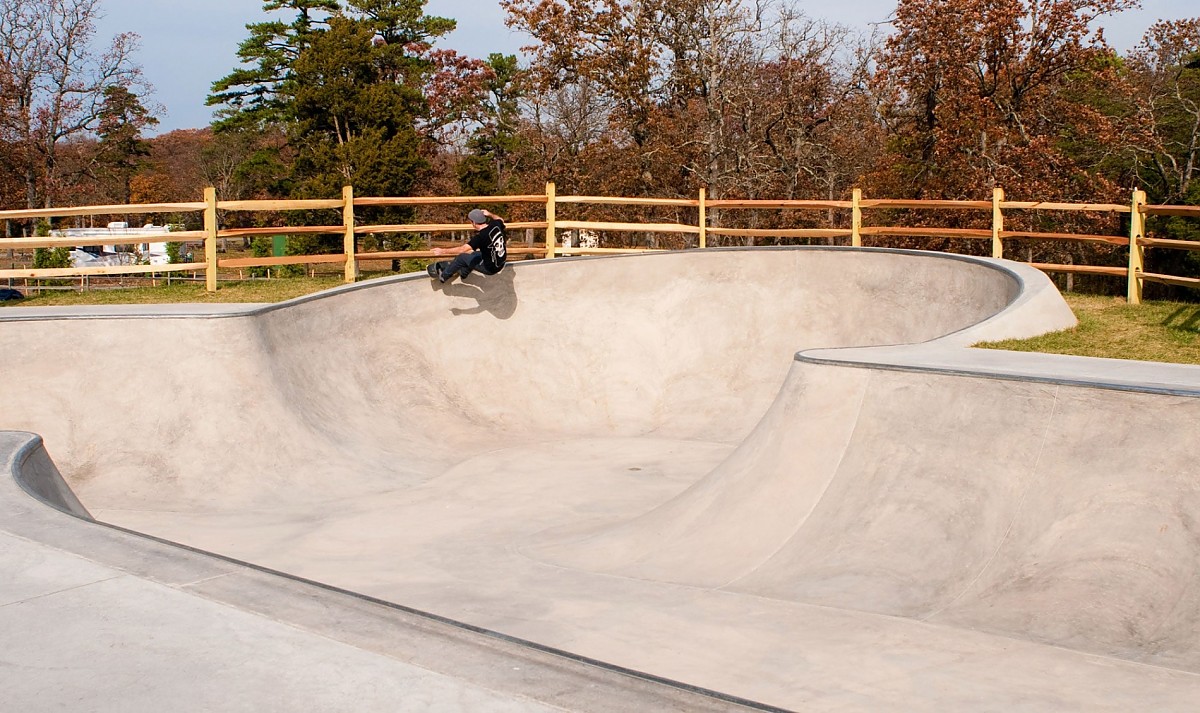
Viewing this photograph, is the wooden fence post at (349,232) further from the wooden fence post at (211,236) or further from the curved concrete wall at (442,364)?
the curved concrete wall at (442,364)

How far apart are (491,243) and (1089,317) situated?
24.4 feet

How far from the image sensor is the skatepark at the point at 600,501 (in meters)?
3.59

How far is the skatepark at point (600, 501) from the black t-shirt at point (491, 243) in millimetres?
1287

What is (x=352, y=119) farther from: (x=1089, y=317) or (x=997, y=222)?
(x=1089, y=317)

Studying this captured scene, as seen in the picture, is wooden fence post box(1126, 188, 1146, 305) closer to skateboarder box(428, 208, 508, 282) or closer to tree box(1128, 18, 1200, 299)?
skateboarder box(428, 208, 508, 282)

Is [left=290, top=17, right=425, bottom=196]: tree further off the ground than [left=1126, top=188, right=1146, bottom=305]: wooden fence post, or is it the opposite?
[left=290, top=17, right=425, bottom=196]: tree

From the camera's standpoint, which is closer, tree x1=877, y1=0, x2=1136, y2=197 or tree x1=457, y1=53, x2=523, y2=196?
tree x1=877, y1=0, x2=1136, y2=197

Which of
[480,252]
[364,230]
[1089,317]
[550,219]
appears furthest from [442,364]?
[1089,317]

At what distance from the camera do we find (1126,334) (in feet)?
37.7

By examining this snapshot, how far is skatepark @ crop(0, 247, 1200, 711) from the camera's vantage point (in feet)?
11.8

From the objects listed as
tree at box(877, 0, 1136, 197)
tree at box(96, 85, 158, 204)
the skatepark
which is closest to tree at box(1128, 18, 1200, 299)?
tree at box(877, 0, 1136, 197)

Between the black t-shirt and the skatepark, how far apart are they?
1287mm

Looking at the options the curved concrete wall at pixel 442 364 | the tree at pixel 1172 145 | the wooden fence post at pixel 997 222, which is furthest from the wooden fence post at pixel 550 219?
the tree at pixel 1172 145

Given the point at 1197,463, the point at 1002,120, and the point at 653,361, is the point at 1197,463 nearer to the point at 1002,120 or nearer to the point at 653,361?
the point at 653,361
